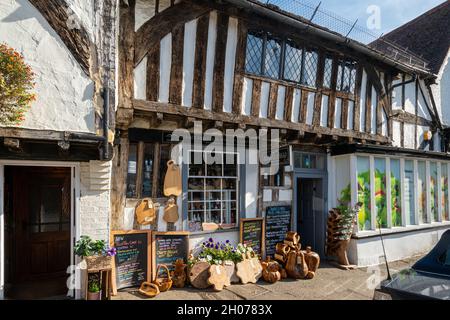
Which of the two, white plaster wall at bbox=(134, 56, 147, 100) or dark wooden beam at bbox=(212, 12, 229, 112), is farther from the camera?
dark wooden beam at bbox=(212, 12, 229, 112)

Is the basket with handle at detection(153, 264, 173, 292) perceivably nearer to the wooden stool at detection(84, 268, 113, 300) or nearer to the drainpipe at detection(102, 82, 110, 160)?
the wooden stool at detection(84, 268, 113, 300)

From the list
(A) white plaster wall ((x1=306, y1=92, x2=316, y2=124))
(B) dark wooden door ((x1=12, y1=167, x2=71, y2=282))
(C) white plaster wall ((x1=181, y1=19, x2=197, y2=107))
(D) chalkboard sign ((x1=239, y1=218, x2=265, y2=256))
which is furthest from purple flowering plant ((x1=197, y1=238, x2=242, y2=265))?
(A) white plaster wall ((x1=306, y1=92, x2=316, y2=124))

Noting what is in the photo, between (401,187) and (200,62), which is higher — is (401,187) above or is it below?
below

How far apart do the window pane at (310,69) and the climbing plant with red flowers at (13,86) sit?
229 inches

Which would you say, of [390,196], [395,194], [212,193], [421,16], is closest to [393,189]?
[395,194]

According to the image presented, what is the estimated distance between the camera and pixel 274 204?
722cm

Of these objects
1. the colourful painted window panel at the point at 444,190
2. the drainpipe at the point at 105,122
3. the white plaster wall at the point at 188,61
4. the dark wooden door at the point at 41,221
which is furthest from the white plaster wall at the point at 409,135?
the dark wooden door at the point at 41,221

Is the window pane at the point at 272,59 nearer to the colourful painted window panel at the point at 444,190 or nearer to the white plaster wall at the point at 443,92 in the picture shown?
the colourful painted window panel at the point at 444,190

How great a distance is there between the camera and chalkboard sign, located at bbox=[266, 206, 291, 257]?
7.06 m

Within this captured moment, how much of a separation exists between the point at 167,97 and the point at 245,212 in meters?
3.18

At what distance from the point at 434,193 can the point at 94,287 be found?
10.4 metres

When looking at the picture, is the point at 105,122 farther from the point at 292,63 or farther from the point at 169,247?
the point at 292,63

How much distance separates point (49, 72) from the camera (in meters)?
4.01

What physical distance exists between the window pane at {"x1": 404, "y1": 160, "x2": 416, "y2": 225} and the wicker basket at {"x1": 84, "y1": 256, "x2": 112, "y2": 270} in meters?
8.48
